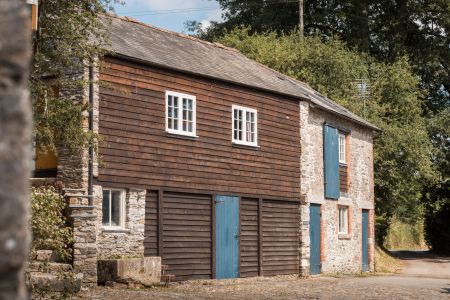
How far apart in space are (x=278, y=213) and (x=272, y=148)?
2.03 meters

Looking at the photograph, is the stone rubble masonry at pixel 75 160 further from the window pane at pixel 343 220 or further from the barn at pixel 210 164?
the window pane at pixel 343 220

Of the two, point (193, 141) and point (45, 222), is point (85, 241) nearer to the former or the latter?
point (45, 222)

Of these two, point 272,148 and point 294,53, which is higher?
point 294,53

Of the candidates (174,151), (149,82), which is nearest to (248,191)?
(174,151)

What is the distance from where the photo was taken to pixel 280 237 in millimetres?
25516

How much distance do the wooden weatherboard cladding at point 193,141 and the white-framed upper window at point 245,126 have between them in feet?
0.61

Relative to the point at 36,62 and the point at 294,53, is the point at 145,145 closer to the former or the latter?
the point at 36,62

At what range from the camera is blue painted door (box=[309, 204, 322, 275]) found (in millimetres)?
26766

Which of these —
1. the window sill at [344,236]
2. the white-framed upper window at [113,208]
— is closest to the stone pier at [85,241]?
the white-framed upper window at [113,208]

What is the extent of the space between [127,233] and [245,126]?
587cm

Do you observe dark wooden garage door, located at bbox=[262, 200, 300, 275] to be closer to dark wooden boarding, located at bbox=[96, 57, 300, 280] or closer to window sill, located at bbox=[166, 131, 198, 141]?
dark wooden boarding, located at bbox=[96, 57, 300, 280]

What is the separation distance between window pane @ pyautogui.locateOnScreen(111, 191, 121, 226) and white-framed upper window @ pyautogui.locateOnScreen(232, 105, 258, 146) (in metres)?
4.80

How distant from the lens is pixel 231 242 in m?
23.5

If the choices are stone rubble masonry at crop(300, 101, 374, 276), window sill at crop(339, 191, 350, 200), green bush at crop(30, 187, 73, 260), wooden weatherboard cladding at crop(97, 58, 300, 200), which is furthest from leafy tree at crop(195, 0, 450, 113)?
green bush at crop(30, 187, 73, 260)
